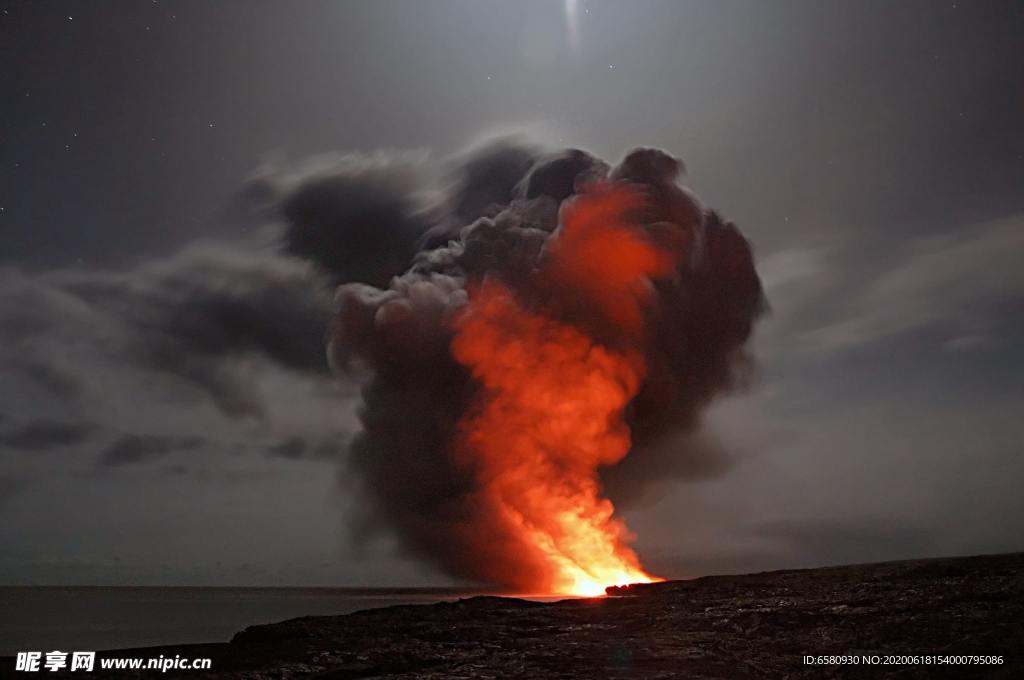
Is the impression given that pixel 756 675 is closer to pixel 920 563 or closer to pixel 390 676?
pixel 390 676

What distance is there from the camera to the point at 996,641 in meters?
23.9

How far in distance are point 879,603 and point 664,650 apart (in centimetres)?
962

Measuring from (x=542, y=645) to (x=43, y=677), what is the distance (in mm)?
17591

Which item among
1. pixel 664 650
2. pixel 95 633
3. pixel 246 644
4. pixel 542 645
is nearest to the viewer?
pixel 664 650

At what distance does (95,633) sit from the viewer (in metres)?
112

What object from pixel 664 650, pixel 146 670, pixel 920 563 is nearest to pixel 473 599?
pixel 664 650

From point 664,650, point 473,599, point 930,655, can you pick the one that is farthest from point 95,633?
point 930,655

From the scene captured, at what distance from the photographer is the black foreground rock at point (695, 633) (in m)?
24.9

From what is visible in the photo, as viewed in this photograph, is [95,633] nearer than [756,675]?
No

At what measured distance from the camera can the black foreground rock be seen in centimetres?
2488

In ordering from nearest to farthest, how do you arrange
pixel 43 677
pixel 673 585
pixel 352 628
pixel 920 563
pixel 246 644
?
pixel 43 677 < pixel 246 644 < pixel 352 628 < pixel 920 563 < pixel 673 585

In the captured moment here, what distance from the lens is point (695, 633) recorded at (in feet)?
101

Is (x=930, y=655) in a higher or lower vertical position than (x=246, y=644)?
lower

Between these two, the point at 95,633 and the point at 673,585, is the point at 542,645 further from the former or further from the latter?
the point at 95,633
